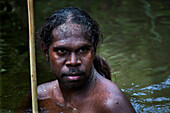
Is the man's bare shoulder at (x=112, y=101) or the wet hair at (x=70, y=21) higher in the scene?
the wet hair at (x=70, y=21)

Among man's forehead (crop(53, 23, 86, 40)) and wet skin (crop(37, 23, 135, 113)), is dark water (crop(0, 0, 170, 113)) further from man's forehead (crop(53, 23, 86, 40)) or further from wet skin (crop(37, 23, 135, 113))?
man's forehead (crop(53, 23, 86, 40))

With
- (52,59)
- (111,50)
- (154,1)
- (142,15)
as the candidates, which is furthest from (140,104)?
(154,1)

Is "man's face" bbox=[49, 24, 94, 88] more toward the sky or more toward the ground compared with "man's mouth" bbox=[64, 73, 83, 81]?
more toward the sky

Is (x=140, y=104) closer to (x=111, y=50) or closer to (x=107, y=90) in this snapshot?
(x=107, y=90)

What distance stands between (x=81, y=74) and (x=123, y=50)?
9.65ft

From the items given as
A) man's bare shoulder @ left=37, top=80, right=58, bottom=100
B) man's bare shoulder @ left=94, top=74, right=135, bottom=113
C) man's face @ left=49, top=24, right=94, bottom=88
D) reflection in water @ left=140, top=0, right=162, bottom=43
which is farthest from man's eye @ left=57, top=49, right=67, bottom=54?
reflection in water @ left=140, top=0, right=162, bottom=43

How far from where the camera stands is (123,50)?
5.40 m

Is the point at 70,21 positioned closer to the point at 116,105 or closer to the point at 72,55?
the point at 72,55

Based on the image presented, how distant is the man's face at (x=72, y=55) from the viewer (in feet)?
8.30

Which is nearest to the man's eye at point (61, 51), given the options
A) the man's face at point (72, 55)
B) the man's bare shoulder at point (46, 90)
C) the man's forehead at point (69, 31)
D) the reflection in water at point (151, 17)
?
the man's face at point (72, 55)

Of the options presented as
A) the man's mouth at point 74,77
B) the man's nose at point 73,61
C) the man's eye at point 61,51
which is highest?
the man's eye at point 61,51

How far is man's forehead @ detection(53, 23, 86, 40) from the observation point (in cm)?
258

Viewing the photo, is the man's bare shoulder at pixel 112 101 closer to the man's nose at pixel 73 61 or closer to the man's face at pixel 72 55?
the man's face at pixel 72 55

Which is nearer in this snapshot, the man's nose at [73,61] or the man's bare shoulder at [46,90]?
the man's nose at [73,61]
